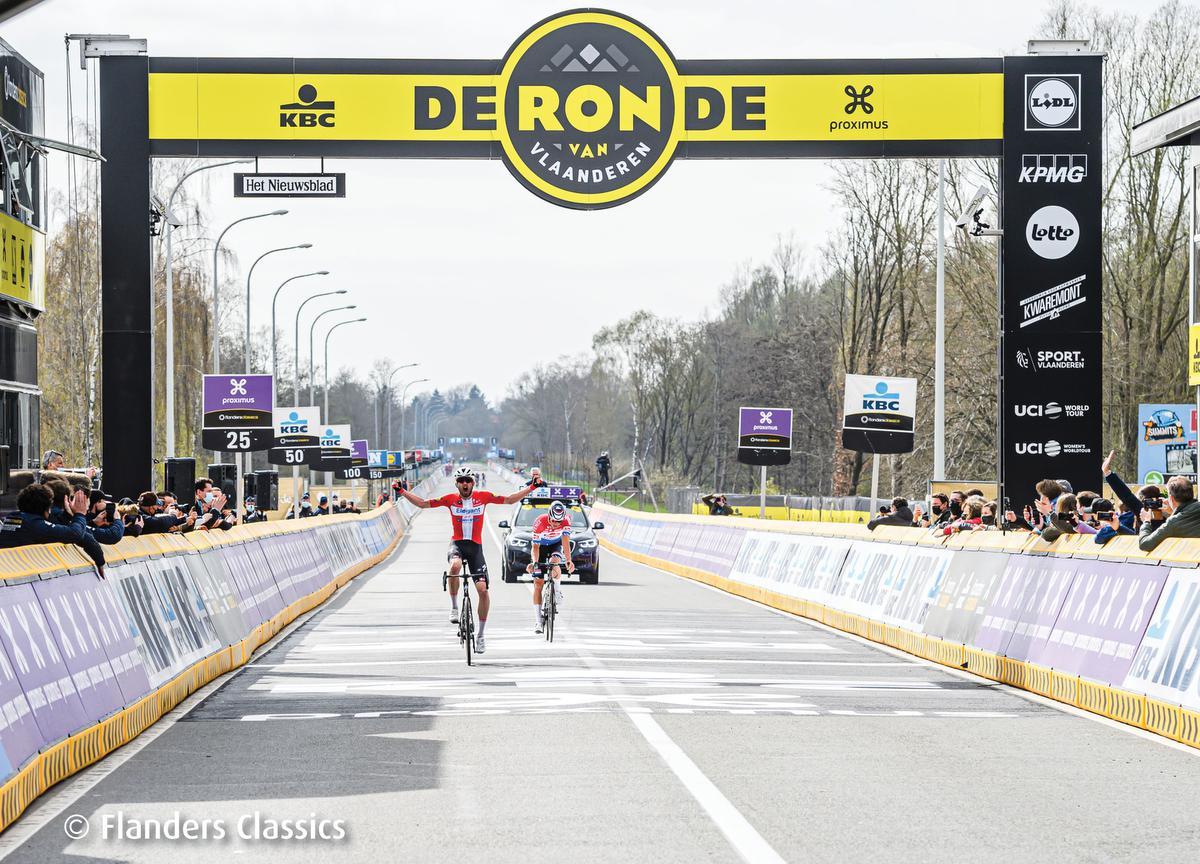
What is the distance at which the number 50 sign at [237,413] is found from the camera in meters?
35.7

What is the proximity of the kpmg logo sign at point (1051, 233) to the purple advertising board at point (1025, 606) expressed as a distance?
5.70 m

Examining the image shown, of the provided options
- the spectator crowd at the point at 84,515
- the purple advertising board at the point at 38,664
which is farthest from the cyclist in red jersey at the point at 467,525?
the purple advertising board at the point at 38,664

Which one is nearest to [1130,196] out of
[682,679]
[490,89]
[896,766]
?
[490,89]

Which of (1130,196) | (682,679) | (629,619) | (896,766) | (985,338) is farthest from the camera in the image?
(985,338)

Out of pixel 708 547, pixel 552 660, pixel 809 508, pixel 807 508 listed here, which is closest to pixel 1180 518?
pixel 552 660

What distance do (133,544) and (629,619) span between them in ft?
34.0

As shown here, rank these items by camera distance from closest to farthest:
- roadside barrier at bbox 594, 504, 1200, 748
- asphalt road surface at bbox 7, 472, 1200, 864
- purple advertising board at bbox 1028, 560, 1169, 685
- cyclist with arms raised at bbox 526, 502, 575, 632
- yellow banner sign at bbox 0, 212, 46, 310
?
asphalt road surface at bbox 7, 472, 1200, 864 < roadside barrier at bbox 594, 504, 1200, 748 < purple advertising board at bbox 1028, 560, 1169, 685 < yellow banner sign at bbox 0, 212, 46, 310 < cyclist with arms raised at bbox 526, 502, 575, 632

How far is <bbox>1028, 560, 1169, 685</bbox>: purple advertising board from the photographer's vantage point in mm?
12500

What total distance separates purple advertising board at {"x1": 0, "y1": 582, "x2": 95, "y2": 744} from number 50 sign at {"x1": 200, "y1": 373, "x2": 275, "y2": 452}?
1008 inches

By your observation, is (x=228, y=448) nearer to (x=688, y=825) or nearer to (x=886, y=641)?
(x=886, y=641)

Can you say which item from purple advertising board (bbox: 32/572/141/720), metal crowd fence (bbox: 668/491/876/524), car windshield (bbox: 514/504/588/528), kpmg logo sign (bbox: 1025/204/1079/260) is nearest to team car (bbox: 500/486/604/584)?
car windshield (bbox: 514/504/588/528)

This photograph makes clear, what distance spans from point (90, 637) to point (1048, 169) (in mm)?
12848

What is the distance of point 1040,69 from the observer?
20.2 meters

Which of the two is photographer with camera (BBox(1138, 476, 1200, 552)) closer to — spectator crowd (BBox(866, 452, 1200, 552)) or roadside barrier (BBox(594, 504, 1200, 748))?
spectator crowd (BBox(866, 452, 1200, 552))
